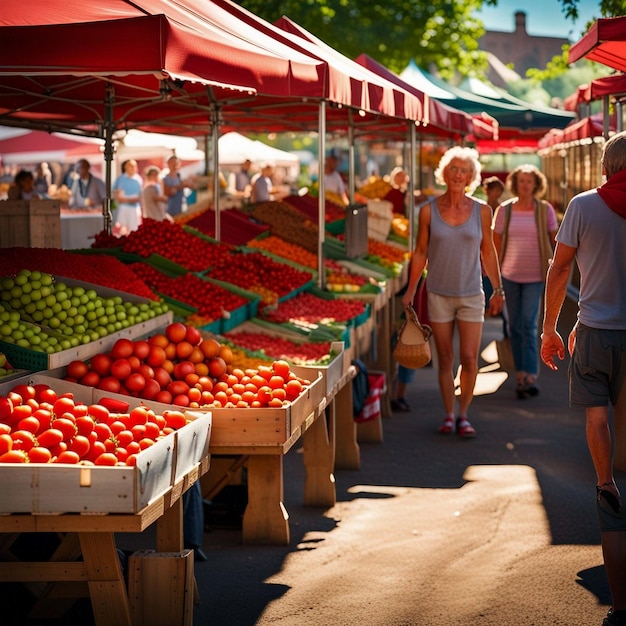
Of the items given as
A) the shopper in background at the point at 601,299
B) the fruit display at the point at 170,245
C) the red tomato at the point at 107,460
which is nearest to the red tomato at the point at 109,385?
the red tomato at the point at 107,460

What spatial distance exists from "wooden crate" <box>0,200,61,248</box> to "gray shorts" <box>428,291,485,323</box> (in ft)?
10.8

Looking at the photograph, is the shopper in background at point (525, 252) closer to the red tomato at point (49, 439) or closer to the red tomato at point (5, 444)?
the red tomato at point (49, 439)

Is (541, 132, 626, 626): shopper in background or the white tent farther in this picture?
the white tent

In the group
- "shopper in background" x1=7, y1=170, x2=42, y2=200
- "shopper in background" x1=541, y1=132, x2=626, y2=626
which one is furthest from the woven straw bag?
"shopper in background" x1=7, y1=170, x2=42, y2=200

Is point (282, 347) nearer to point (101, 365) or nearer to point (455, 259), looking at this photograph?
point (455, 259)

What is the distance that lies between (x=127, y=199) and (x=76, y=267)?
14582 mm

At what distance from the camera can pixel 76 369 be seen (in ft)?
20.7

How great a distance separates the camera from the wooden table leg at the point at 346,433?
884 cm

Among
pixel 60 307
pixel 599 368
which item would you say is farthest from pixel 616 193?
pixel 60 307

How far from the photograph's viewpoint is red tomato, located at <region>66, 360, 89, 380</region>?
631 cm

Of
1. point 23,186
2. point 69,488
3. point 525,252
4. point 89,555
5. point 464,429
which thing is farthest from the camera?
point 23,186

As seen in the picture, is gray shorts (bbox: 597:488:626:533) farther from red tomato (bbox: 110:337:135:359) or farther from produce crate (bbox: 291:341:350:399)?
red tomato (bbox: 110:337:135:359)

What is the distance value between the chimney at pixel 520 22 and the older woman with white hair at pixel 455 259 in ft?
419

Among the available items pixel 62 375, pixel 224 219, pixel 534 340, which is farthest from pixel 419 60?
pixel 62 375
